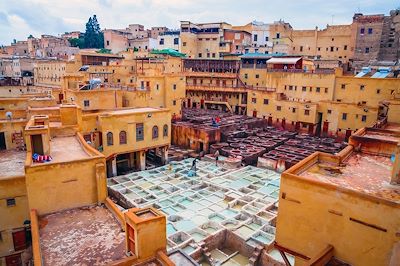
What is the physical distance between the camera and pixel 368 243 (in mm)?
10148

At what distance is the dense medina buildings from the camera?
1130cm

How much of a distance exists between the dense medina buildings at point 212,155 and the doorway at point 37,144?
62 millimetres

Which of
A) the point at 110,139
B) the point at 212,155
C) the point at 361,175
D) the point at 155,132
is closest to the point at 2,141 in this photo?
the point at 110,139

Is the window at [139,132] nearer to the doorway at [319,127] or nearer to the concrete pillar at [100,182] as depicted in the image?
the concrete pillar at [100,182]

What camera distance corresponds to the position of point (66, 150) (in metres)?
17.9

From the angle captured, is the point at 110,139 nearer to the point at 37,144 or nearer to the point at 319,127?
the point at 37,144

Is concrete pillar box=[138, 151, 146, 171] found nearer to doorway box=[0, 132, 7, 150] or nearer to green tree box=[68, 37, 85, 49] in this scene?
doorway box=[0, 132, 7, 150]

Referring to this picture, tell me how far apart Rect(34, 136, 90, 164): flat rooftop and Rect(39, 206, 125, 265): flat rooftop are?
2985 millimetres

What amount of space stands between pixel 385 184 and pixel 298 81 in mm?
38583

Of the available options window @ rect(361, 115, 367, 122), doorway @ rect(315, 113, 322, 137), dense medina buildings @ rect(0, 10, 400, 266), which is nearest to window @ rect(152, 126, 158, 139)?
dense medina buildings @ rect(0, 10, 400, 266)

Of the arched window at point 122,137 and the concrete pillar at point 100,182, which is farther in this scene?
the arched window at point 122,137

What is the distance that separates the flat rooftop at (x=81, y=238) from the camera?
11352mm

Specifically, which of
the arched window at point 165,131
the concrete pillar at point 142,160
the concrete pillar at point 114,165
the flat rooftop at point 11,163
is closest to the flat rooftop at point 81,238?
the flat rooftop at point 11,163

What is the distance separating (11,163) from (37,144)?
17.7 feet
